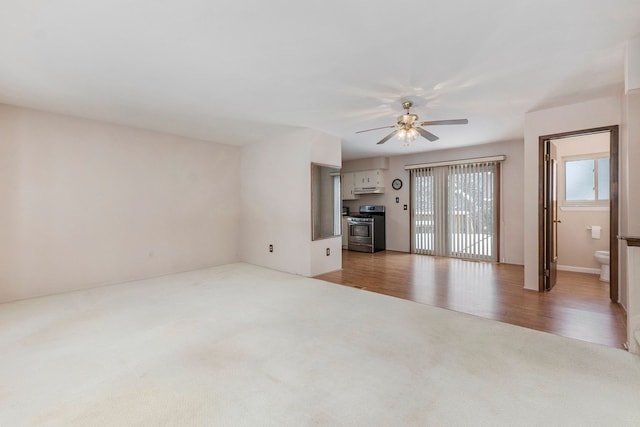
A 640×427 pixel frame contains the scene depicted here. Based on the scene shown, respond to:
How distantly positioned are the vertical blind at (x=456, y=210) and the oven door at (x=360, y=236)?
1071 millimetres

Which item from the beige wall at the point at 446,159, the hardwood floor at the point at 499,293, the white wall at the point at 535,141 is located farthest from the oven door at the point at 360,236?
the white wall at the point at 535,141

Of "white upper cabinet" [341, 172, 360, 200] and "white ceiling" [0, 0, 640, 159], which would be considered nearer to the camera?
"white ceiling" [0, 0, 640, 159]

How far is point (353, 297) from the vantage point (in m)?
3.60

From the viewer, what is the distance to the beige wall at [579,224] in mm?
4613

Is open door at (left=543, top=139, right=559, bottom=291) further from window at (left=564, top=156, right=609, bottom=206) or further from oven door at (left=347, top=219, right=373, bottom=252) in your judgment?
oven door at (left=347, top=219, right=373, bottom=252)

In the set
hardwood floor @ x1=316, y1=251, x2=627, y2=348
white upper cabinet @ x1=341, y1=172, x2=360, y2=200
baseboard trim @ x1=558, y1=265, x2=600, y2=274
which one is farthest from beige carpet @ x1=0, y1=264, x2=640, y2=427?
white upper cabinet @ x1=341, y1=172, x2=360, y2=200

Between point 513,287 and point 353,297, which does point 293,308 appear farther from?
point 513,287

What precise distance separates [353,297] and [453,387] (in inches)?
73.0

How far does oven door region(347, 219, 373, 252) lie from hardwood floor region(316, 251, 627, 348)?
1.18 m

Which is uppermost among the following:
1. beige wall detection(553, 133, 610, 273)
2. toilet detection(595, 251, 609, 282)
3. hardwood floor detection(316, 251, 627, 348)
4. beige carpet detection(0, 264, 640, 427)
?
beige wall detection(553, 133, 610, 273)

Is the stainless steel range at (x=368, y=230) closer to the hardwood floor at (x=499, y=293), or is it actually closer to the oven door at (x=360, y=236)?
the oven door at (x=360, y=236)

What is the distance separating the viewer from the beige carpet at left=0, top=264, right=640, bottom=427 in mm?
1570

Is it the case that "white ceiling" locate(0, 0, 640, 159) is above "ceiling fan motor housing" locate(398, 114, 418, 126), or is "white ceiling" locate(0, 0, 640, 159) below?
above

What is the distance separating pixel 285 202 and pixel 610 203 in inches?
173
